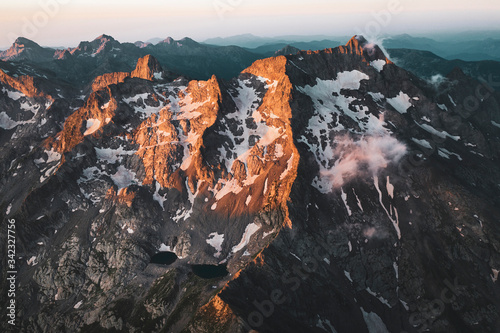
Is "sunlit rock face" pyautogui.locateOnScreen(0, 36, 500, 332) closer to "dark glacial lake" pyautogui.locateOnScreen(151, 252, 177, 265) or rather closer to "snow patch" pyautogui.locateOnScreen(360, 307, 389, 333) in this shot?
"snow patch" pyautogui.locateOnScreen(360, 307, 389, 333)

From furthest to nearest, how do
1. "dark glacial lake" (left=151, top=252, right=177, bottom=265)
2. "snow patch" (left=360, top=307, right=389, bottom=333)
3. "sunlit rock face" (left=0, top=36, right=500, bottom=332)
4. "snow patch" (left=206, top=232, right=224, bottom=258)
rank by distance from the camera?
"snow patch" (left=206, top=232, right=224, bottom=258) < "dark glacial lake" (left=151, top=252, right=177, bottom=265) < "sunlit rock face" (left=0, top=36, right=500, bottom=332) < "snow patch" (left=360, top=307, right=389, bottom=333)

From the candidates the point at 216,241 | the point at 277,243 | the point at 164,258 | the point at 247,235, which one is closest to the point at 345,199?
the point at 277,243

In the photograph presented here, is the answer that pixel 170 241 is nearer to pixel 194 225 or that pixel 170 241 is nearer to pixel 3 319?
pixel 194 225

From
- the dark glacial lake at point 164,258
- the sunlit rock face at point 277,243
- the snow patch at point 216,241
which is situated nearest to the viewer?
the sunlit rock face at point 277,243

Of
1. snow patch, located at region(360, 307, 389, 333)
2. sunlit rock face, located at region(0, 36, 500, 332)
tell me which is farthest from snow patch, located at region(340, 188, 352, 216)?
snow patch, located at region(360, 307, 389, 333)

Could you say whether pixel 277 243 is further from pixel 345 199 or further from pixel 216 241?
pixel 345 199

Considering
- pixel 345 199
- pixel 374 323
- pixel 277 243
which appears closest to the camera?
pixel 374 323

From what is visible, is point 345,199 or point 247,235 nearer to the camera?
point 247,235

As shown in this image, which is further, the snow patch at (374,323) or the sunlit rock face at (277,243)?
the sunlit rock face at (277,243)

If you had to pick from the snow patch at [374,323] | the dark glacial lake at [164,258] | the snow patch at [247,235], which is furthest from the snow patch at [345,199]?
the dark glacial lake at [164,258]

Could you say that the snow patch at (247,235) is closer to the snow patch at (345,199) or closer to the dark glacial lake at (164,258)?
the dark glacial lake at (164,258)

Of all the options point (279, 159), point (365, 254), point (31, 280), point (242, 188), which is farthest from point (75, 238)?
point (365, 254)
